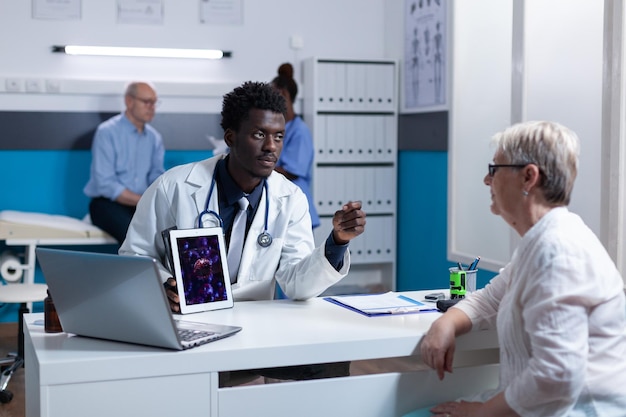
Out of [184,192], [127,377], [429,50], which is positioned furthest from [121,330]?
[429,50]

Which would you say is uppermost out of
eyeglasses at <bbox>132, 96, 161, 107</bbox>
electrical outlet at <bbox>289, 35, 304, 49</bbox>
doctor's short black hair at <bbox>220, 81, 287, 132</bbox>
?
electrical outlet at <bbox>289, 35, 304, 49</bbox>

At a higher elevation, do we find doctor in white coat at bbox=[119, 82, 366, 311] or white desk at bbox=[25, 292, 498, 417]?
doctor in white coat at bbox=[119, 82, 366, 311]

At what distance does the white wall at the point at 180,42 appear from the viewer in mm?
5105

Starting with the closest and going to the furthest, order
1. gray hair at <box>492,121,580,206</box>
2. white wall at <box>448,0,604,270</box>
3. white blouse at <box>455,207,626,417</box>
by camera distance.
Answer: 1. white blouse at <box>455,207,626,417</box>
2. gray hair at <box>492,121,580,206</box>
3. white wall at <box>448,0,604,270</box>

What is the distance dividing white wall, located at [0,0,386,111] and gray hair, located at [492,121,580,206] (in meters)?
3.83

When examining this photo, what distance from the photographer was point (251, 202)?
99.2 inches

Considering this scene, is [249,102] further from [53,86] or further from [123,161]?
[53,86]

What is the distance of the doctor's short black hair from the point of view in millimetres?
2529

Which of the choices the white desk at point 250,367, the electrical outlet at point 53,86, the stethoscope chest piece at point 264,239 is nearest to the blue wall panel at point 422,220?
the electrical outlet at point 53,86

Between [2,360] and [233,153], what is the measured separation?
6.40 ft

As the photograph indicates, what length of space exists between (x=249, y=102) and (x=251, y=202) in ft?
0.95

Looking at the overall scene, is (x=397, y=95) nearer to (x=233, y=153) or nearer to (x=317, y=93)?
(x=317, y=93)

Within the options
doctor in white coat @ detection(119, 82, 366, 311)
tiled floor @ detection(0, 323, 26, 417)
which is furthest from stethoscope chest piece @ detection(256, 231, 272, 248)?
tiled floor @ detection(0, 323, 26, 417)

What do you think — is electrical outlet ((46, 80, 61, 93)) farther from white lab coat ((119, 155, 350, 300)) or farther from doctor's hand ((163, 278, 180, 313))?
doctor's hand ((163, 278, 180, 313))
